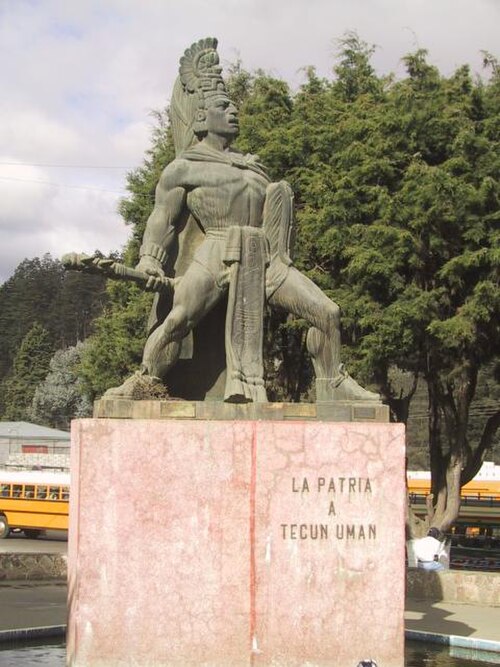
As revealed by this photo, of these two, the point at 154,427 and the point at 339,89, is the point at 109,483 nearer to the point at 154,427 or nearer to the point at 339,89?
the point at 154,427

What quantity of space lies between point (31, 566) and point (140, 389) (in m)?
8.91

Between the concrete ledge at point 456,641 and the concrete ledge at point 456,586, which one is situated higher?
the concrete ledge at point 456,586

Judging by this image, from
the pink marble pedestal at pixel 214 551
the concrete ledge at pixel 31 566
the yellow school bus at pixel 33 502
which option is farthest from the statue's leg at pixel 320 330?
the yellow school bus at pixel 33 502

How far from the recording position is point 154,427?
934 cm

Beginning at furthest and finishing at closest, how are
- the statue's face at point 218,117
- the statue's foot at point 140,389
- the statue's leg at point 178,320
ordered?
1. the statue's face at point 218,117
2. the statue's leg at point 178,320
3. the statue's foot at point 140,389

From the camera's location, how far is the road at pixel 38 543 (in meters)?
26.9

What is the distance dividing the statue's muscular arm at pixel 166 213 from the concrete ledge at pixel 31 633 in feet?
13.0

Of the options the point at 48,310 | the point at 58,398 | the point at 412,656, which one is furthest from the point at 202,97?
the point at 48,310

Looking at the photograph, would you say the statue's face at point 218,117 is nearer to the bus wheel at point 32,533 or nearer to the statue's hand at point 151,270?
the statue's hand at point 151,270

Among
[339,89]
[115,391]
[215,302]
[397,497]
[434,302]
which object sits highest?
[339,89]

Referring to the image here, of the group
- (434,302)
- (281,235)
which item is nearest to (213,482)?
(281,235)

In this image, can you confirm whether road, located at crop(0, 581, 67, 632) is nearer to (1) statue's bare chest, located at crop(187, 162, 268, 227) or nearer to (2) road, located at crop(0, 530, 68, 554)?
(1) statue's bare chest, located at crop(187, 162, 268, 227)

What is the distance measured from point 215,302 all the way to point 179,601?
254cm

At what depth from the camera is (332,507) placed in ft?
30.9
